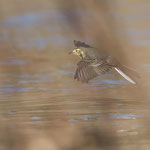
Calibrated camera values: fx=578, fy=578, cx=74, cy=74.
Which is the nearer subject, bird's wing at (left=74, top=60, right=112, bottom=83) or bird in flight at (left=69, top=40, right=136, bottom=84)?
bird in flight at (left=69, top=40, right=136, bottom=84)

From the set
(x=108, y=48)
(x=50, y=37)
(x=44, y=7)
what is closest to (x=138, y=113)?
(x=108, y=48)

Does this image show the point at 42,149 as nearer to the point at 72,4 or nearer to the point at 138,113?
the point at 72,4

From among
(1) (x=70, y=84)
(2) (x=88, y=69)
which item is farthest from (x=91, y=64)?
(1) (x=70, y=84)

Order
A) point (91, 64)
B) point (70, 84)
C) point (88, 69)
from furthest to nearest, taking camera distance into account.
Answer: point (70, 84) → point (88, 69) → point (91, 64)

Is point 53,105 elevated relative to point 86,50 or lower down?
lower down

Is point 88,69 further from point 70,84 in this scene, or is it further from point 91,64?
point 70,84

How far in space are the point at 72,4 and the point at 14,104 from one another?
123 inches

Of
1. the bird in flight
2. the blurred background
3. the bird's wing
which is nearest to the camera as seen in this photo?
the blurred background

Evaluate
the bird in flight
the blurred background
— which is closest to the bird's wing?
the bird in flight

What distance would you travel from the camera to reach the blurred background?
1979 mm

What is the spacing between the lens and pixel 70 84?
5.86 m

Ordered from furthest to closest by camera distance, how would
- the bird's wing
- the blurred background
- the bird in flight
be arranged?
the bird's wing < the bird in flight < the blurred background

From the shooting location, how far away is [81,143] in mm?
2584

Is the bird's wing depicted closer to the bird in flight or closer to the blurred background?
the bird in flight
